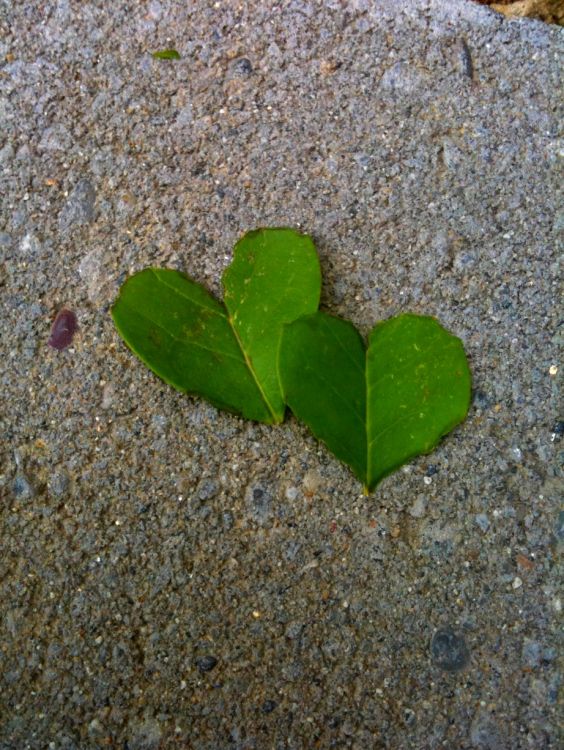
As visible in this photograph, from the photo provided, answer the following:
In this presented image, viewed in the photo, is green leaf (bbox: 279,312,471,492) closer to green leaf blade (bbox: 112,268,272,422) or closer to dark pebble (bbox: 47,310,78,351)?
green leaf blade (bbox: 112,268,272,422)

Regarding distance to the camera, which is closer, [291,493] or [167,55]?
[291,493]

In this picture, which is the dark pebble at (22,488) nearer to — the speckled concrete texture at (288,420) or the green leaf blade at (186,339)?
the speckled concrete texture at (288,420)

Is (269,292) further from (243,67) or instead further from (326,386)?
(243,67)

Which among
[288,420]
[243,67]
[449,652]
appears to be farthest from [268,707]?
[243,67]

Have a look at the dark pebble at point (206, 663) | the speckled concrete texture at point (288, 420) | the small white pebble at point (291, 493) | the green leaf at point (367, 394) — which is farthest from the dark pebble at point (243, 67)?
the dark pebble at point (206, 663)

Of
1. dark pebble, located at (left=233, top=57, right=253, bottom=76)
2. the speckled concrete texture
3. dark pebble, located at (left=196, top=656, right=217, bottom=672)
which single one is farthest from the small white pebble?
dark pebble, located at (left=233, top=57, right=253, bottom=76)

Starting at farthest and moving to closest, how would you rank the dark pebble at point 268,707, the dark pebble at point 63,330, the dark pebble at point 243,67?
the dark pebble at point 243,67, the dark pebble at point 63,330, the dark pebble at point 268,707
